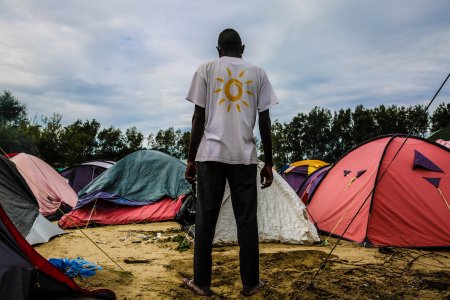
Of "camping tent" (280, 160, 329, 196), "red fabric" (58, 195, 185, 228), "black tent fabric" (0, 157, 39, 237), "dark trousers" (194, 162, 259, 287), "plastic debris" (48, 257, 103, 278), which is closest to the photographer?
"dark trousers" (194, 162, 259, 287)

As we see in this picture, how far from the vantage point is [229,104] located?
2658mm

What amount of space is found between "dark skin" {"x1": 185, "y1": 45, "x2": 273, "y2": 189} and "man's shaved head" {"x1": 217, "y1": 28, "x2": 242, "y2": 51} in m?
0.02

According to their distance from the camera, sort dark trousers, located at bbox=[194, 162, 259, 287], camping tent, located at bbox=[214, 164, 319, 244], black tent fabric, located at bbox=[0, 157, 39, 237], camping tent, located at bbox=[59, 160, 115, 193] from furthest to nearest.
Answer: camping tent, located at bbox=[59, 160, 115, 193] < camping tent, located at bbox=[214, 164, 319, 244] < black tent fabric, located at bbox=[0, 157, 39, 237] < dark trousers, located at bbox=[194, 162, 259, 287]

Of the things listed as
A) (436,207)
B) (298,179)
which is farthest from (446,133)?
(436,207)

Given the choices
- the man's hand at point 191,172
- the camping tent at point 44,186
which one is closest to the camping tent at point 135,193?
the camping tent at point 44,186

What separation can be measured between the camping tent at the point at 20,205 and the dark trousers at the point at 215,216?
3256mm

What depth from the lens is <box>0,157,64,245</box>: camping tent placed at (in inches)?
187

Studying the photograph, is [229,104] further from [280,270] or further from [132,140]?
[132,140]

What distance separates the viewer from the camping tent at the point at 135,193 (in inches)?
297

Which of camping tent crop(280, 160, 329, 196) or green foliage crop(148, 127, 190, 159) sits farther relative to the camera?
green foliage crop(148, 127, 190, 159)

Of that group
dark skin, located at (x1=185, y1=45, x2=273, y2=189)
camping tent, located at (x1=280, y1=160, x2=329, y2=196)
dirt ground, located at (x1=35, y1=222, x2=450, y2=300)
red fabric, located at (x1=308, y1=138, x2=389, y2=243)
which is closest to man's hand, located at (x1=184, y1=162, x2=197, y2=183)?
dark skin, located at (x1=185, y1=45, x2=273, y2=189)

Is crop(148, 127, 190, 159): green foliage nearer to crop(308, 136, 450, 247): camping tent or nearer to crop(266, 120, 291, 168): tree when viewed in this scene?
crop(266, 120, 291, 168): tree

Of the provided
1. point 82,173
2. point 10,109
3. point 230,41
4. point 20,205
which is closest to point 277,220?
point 230,41

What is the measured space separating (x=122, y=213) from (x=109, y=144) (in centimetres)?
2677
